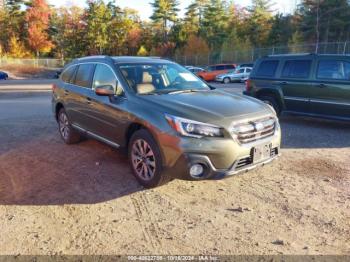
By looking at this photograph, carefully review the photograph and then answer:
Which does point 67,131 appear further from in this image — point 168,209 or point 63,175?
point 168,209

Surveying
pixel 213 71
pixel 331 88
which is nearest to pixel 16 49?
pixel 213 71

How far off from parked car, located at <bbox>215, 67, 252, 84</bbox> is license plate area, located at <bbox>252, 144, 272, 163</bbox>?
25549 mm

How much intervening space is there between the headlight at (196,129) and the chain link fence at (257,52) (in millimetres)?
29462

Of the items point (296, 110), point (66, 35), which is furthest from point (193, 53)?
point (296, 110)

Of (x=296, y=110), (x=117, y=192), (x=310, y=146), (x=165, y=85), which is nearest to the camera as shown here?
(x=117, y=192)

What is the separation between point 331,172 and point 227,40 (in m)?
58.1

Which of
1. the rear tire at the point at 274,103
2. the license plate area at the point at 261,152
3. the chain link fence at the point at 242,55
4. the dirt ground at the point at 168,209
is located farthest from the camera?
the chain link fence at the point at 242,55

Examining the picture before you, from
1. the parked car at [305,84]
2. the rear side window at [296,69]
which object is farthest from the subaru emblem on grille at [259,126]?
the rear side window at [296,69]

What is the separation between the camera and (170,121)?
13.5 feet

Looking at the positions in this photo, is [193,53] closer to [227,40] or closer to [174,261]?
[227,40]

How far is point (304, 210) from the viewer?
396cm

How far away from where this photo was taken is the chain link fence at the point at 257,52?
30.7 metres

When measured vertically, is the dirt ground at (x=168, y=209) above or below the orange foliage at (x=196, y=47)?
below

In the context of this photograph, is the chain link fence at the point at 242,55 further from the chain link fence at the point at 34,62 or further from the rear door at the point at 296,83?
the rear door at the point at 296,83
